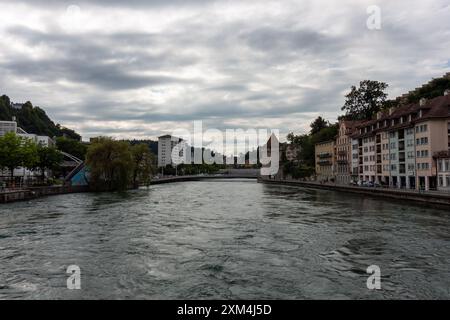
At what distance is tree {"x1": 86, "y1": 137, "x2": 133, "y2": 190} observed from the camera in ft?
236

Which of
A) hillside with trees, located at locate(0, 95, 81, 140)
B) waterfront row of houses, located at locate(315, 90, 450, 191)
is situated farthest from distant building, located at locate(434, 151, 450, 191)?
hillside with trees, located at locate(0, 95, 81, 140)

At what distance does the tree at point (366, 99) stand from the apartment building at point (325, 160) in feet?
56.7

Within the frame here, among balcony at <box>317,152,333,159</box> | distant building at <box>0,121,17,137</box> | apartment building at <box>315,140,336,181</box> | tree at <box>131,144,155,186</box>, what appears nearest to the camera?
tree at <box>131,144,155,186</box>

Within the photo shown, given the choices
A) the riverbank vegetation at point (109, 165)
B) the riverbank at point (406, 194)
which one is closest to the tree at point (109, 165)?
the riverbank vegetation at point (109, 165)

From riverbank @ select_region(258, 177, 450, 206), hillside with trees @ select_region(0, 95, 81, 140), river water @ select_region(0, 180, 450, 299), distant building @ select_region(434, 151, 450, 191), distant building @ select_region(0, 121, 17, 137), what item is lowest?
river water @ select_region(0, 180, 450, 299)

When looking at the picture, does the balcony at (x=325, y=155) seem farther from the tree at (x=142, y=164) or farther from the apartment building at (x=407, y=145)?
the tree at (x=142, y=164)

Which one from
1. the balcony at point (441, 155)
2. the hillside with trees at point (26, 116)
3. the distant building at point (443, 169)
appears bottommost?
the distant building at point (443, 169)

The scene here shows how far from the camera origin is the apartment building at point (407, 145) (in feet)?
202

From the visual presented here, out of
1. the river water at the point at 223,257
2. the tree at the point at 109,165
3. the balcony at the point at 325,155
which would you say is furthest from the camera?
the balcony at the point at 325,155

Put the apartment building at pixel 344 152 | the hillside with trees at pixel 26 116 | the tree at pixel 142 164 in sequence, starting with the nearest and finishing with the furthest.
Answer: the tree at pixel 142 164
the apartment building at pixel 344 152
the hillside with trees at pixel 26 116

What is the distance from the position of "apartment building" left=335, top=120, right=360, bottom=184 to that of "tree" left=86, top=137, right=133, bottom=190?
5459 cm

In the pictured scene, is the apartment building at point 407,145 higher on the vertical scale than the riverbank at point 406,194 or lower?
higher

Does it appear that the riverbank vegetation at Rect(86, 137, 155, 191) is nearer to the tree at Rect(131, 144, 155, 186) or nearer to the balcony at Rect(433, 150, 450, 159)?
the tree at Rect(131, 144, 155, 186)

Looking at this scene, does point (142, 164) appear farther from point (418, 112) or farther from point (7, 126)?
point (418, 112)
